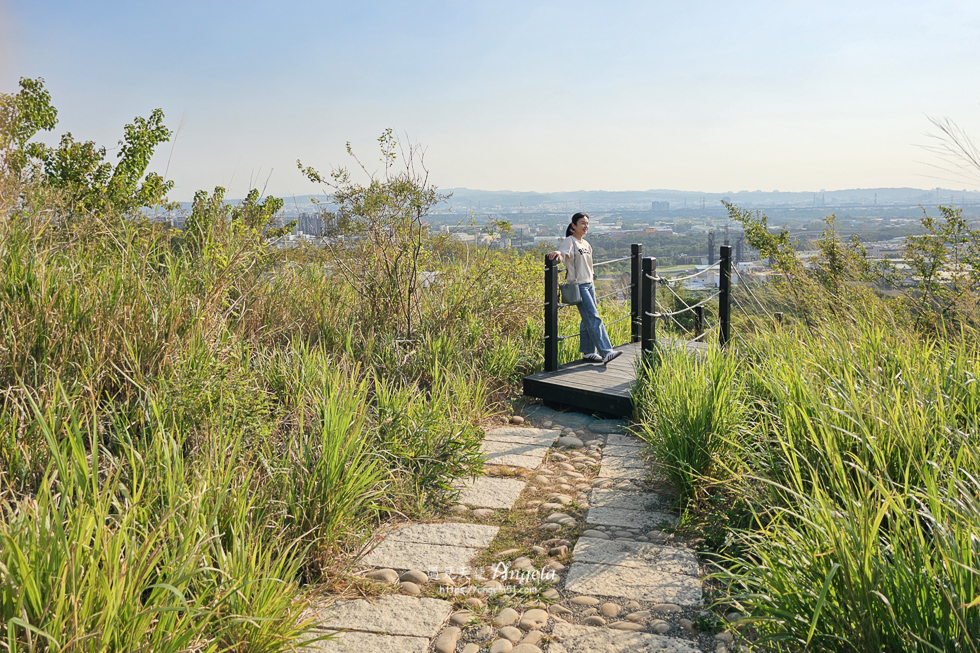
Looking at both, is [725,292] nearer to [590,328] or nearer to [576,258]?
[590,328]

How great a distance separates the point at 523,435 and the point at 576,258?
2025 mm

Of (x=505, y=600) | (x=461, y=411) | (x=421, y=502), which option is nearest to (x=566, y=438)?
(x=461, y=411)

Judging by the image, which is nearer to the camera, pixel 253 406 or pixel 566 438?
pixel 253 406

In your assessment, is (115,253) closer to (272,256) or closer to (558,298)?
(272,256)

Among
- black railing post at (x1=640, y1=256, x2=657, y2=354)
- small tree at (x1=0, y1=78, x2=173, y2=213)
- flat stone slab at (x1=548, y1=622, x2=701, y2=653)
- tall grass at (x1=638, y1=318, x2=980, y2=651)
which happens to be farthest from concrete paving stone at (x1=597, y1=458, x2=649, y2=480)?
small tree at (x1=0, y1=78, x2=173, y2=213)

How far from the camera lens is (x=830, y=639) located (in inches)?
77.6

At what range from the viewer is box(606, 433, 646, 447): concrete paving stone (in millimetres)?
5242

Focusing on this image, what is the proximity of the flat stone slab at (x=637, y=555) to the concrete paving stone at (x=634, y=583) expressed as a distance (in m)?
0.04

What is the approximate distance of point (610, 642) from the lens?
259 centimetres

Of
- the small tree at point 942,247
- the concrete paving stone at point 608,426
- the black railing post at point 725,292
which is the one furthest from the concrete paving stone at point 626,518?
the small tree at point 942,247

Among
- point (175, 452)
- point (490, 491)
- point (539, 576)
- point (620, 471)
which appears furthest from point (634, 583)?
point (175, 452)

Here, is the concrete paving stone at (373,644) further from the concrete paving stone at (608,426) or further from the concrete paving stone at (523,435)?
the concrete paving stone at (608,426)

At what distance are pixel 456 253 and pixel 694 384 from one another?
5806 mm

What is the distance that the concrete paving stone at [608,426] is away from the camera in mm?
5645
